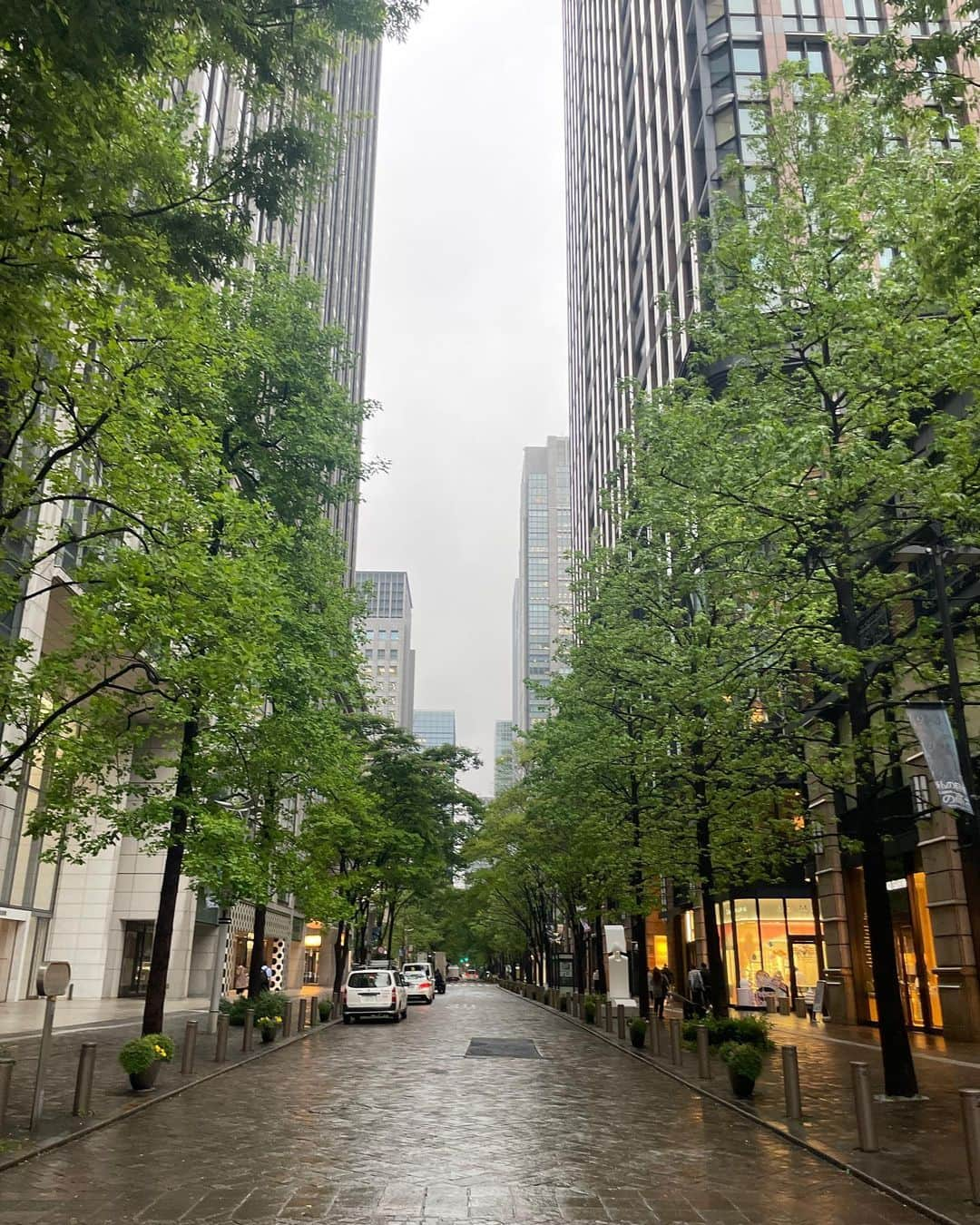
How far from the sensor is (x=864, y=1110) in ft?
35.0

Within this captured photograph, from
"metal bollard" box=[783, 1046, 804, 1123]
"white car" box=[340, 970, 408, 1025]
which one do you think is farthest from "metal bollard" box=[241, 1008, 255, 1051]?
"white car" box=[340, 970, 408, 1025]

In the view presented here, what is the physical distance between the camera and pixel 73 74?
7.64m

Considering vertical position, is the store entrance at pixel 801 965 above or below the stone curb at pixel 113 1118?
above

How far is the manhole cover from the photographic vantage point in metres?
22.3

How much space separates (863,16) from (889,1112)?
47142mm

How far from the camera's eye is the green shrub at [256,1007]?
23938 mm

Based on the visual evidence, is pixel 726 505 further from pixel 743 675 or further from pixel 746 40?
pixel 746 40

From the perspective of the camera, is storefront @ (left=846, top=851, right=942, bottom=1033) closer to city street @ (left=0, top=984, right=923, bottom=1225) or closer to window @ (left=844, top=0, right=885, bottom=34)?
city street @ (left=0, top=984, right=923, bottom=1225)

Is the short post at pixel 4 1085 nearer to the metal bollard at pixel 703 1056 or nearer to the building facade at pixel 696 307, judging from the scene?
the metal bollard at pixel 703 1056

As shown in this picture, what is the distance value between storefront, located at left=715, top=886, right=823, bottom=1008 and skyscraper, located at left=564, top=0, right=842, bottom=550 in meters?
18.9

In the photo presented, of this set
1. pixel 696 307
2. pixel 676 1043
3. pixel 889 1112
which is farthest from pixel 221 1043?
pixel 696 307

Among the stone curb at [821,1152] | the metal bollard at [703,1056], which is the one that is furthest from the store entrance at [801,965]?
the metal bollard at [703,1056]

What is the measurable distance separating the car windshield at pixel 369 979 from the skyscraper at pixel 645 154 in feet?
63.8

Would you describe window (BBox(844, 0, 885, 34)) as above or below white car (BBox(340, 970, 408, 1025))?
above
